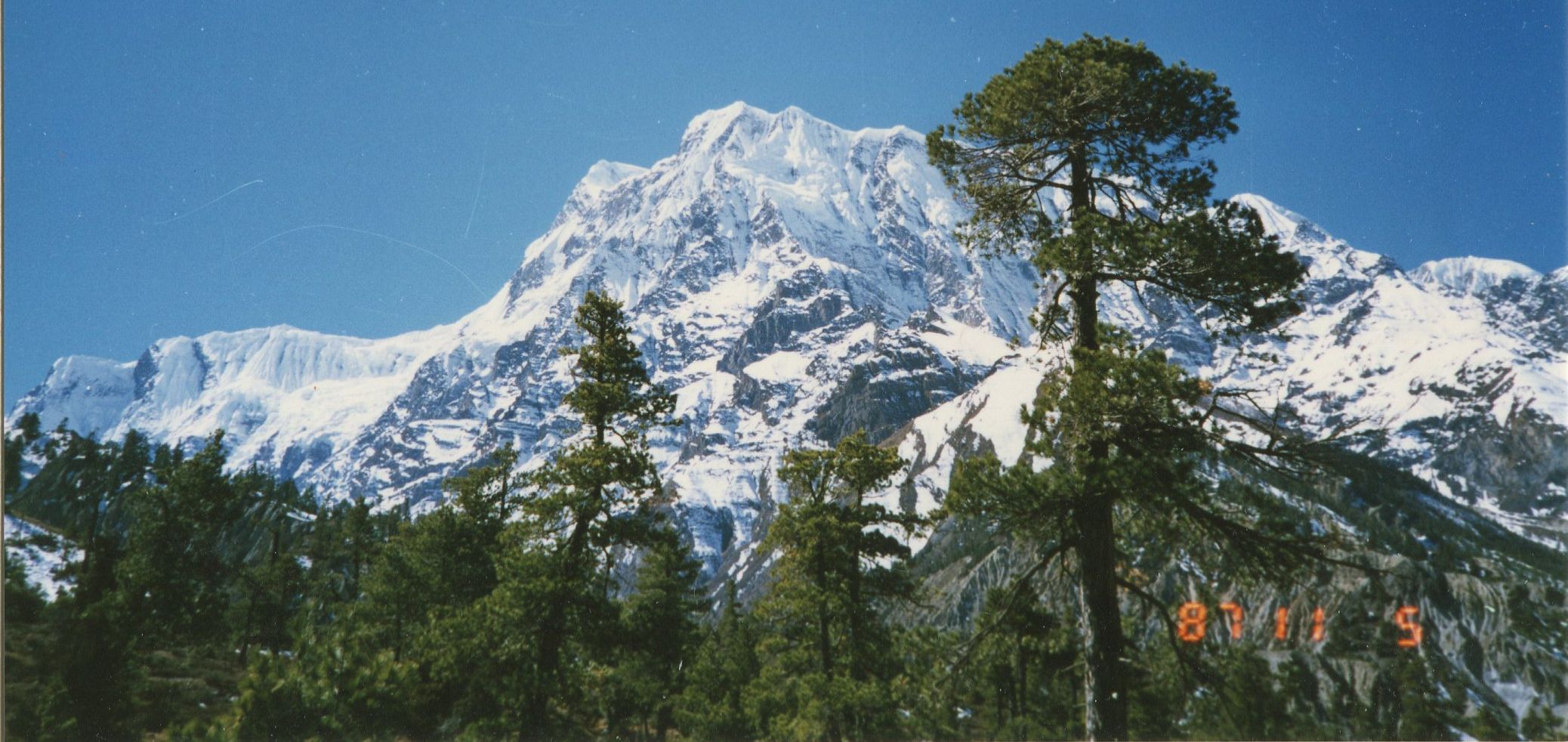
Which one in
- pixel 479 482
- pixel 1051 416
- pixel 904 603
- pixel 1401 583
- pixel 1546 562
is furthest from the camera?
pixel 1546 562

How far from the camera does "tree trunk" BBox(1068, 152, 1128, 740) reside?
9578 millimetres

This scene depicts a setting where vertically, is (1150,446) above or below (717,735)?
above

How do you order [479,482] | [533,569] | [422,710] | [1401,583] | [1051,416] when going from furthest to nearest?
[479,482]
[422,710]
[533,569]
[1051,416]
[1401,583]

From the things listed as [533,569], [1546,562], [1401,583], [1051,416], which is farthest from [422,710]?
[1546,562]

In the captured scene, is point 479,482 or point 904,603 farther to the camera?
point 479,482

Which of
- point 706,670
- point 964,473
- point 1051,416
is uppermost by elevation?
point 1051,416

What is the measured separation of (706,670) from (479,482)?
582 inches

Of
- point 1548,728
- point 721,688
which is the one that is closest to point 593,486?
point 1548,728

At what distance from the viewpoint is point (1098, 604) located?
391 inches

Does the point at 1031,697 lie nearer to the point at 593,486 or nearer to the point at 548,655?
the point at 548,655

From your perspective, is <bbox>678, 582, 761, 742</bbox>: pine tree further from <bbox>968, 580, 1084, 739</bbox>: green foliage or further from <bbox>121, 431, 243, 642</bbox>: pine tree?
<bbox>121, 431, 243, 642</bbox>: pine tree

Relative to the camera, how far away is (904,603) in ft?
63.8

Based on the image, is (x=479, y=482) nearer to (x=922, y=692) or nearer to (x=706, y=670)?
(x=706, y=670)

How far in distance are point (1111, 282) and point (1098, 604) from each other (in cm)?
419
